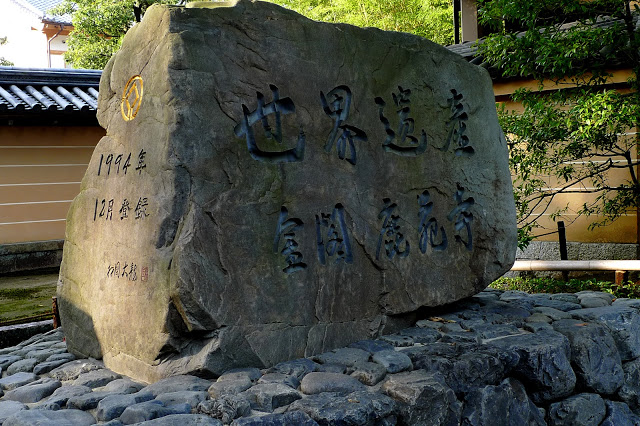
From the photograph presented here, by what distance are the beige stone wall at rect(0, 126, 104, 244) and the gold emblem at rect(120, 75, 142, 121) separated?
825 centimetres

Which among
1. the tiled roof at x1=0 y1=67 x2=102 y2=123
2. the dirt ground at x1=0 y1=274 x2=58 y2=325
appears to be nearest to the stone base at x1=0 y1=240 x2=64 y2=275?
the dirt ground at x1=0 y1=274 x2=58 y2=325

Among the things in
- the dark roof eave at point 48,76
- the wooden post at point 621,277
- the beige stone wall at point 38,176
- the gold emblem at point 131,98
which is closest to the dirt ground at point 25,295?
the beige stone wall at point 38,176

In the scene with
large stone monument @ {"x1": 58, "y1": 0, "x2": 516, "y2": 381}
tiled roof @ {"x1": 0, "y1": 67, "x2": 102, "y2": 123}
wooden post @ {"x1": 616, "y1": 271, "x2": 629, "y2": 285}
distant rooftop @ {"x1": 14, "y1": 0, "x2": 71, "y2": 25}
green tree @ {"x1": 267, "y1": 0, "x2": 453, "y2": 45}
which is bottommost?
wooden post @ {"x1": 616, "y1": 271, "x2": 629, "y2": 285}

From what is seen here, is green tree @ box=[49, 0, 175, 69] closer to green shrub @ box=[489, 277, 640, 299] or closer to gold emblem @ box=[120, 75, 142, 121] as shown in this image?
green shrub @ box=[489, 277, 640, 299]

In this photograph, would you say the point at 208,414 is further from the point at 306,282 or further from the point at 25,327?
the point at 25,327

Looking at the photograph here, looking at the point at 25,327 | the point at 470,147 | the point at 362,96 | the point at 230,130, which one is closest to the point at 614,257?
the point at 470,147

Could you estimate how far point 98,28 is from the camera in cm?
1642

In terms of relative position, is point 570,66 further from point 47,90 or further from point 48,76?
point 48,76

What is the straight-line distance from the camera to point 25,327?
267 inches

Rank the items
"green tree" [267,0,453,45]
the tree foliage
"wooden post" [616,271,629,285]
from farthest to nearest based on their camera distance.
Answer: the tree foliage, "green tree" [267,0,453,45], "wooden post" [616,271,629,285]

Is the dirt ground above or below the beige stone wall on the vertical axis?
below

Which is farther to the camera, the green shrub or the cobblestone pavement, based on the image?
the green shrub

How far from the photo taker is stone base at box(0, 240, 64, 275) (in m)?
11.2

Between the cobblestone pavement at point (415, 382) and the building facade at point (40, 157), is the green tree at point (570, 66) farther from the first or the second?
the building facade at point (40, 157)
